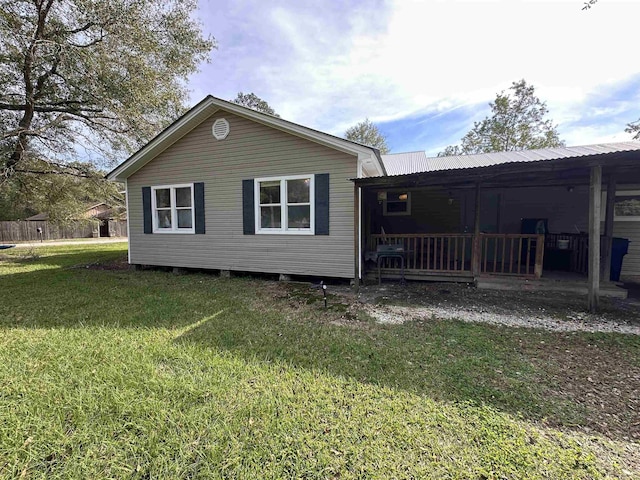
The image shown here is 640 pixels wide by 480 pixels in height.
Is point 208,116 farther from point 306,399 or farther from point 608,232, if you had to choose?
point 608,232

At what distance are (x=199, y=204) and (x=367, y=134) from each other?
27.5 metres

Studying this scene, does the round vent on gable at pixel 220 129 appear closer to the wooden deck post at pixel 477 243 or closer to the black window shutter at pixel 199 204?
the black window shutter at pixel 199 204

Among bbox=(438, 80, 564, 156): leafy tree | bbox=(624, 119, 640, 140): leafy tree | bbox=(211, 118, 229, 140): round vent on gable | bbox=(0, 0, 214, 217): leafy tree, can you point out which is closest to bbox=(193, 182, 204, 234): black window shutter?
bbox=(211, 118, 229, 140): round vent on gable

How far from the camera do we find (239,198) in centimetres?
759

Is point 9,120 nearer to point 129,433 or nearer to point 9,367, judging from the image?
point 9,367

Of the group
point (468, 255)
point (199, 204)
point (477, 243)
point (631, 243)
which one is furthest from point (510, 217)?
point (199, 204)

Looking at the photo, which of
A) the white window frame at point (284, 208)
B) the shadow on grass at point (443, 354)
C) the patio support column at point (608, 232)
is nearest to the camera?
the shadow on grass at point (443, 354)

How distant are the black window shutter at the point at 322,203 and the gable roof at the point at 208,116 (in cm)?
78

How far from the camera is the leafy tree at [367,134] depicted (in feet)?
104

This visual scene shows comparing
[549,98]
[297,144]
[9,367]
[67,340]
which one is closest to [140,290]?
[67,340]

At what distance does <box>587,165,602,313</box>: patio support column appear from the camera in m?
4.44

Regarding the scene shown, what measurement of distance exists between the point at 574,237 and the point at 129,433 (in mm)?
8986

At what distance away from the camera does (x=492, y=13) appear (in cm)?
662

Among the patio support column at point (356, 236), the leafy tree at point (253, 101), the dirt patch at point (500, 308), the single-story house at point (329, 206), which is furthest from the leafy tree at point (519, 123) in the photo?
the patio support column at point (356, 236)
